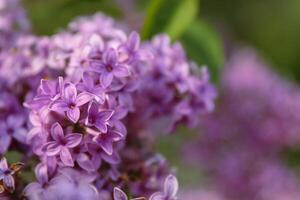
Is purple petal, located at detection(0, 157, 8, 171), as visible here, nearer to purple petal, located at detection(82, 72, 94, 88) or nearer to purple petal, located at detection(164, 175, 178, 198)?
purple petal, located at detection(82, 72, 94, 88)

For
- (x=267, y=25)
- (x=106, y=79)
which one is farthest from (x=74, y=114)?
(x=267, y=25)

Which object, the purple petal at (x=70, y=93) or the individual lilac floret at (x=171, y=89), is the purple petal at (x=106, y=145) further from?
the individual lilac floret at (x=171, y=89)

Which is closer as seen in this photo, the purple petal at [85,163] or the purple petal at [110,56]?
the purple petal at [85,163]

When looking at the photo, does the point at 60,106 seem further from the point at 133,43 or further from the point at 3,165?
the point at 133,43

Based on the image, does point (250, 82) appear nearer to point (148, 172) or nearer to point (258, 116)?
point (258, 116)

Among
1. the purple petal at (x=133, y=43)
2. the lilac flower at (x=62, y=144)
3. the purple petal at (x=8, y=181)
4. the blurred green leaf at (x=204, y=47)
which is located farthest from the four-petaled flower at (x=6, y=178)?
the blurred green leaf at (x=204, y=47)

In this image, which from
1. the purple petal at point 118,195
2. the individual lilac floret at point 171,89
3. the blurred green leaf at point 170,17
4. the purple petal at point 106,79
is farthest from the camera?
the blurred green leaf at point 170,17
